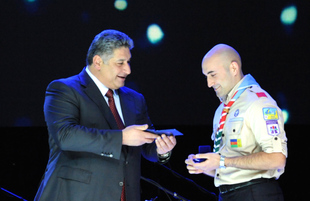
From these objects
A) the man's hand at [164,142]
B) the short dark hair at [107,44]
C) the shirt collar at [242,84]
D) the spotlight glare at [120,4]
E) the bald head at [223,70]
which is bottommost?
the man's hand at [164,142]

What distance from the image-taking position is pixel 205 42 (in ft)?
14.1

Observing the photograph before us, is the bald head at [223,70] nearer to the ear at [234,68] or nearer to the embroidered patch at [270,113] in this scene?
the ear at [234,68]

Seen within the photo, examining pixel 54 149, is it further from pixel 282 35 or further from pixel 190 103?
pixel 282 35

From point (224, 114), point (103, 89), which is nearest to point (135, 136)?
point (103, 89)

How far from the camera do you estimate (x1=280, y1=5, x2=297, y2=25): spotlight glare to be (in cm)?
420

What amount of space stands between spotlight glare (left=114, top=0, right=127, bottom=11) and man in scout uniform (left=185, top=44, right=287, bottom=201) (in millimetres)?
1911

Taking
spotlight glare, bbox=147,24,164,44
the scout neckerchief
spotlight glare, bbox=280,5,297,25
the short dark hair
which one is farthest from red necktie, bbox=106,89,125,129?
spotlight glare, bbox=280,5,297,25

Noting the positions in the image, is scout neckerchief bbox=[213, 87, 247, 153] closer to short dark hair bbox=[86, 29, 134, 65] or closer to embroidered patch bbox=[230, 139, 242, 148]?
embroidered patch bbox=[230, 139, 242, 148]

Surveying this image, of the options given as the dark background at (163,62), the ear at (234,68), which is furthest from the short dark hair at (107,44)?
the dark background at (163,62)

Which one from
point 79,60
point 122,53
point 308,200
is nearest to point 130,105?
point 122,53

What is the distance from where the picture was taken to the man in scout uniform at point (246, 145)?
7.48 feet

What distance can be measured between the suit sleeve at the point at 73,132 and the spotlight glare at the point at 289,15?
2.63m

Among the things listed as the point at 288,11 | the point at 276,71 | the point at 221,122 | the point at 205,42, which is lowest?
the point at 221,122

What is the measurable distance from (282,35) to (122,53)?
2190 millimetres
